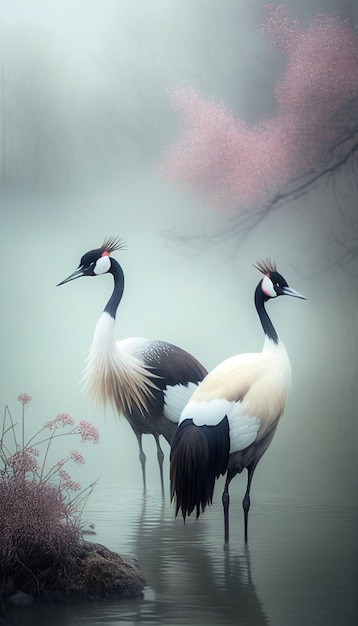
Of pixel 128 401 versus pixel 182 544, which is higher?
pixel 128 401

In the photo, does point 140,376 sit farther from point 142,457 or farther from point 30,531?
point 30,531

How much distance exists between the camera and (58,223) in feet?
11.3

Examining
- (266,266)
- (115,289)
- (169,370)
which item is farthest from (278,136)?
(169,370)

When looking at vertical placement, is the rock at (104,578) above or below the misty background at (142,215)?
below

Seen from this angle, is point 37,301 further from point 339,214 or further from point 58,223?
point 339,214

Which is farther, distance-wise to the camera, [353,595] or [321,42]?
[321,42]

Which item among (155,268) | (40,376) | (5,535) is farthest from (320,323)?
(5,535)

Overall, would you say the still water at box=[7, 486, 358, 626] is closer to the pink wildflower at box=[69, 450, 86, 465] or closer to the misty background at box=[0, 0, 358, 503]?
the pink wildflower at box=[69, 450, 86, 465]

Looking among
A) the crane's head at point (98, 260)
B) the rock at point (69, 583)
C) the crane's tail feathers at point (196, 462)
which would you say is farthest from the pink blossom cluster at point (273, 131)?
the rock at point (69, 583)

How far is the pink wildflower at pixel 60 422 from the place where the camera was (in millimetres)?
3354

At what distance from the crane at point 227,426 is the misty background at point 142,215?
5.5 inches

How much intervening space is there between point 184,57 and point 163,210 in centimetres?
61

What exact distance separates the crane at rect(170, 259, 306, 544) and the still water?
0.25 ft

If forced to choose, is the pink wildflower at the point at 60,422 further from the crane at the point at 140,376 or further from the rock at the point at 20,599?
the rock at the point at 20,599
